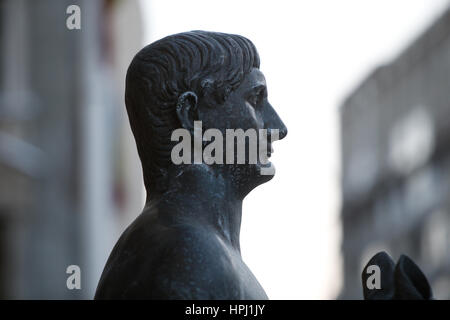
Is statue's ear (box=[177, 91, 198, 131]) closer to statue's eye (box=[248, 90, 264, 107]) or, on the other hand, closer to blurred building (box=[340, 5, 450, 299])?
statue's eye (box=[248, 90, 264, 107])

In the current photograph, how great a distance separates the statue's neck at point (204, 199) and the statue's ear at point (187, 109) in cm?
17

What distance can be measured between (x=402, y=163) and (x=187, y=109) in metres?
56.0

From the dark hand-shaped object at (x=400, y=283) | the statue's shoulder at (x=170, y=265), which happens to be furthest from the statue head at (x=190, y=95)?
the dark hand-shaped object at (x=400, y=283)

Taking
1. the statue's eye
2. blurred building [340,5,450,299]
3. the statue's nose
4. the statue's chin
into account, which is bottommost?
the statue's chin

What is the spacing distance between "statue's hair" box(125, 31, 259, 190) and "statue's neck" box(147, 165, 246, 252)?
81 mm

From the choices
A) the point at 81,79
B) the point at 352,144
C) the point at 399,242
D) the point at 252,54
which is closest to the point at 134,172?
the point at 81,79

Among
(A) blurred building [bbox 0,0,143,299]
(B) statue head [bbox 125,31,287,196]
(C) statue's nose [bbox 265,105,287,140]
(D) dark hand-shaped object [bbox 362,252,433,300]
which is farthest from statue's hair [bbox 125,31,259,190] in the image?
(A) blurred building [bbox 0,0,143,299]

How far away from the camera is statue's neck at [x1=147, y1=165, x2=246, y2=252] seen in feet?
17.9

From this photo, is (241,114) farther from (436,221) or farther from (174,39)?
(436,221)

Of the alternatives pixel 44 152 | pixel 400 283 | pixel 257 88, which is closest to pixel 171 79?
pixel 257 88

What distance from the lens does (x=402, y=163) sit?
61.1 m

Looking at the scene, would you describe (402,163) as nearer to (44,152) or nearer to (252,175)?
(44,152)

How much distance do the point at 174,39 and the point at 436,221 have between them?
49240 mm

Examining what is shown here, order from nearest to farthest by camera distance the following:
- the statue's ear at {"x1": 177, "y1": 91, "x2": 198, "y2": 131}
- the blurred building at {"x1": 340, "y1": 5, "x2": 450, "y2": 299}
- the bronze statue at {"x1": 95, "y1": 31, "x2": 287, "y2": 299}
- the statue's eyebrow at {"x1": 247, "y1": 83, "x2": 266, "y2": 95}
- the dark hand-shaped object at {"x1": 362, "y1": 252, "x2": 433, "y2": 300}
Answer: the dark hand-shaped object at {"x1": 362, "y1": 252, "x2": 433, "y2": 300} < the bronze statue at {"x1": 95, "y1": 31, "x2": 287, "y2": 299} < the statue's ear at {"x1": 177, "y1": 91, "x2": 198, "y2": 131} < the statue's eyebrow at {"x1": 247, "y1": 83, "x2": 266, "y2": 95} < the blurred building at {"x1": 340, "y1": 5, "x2": 450, "y2": 299}
